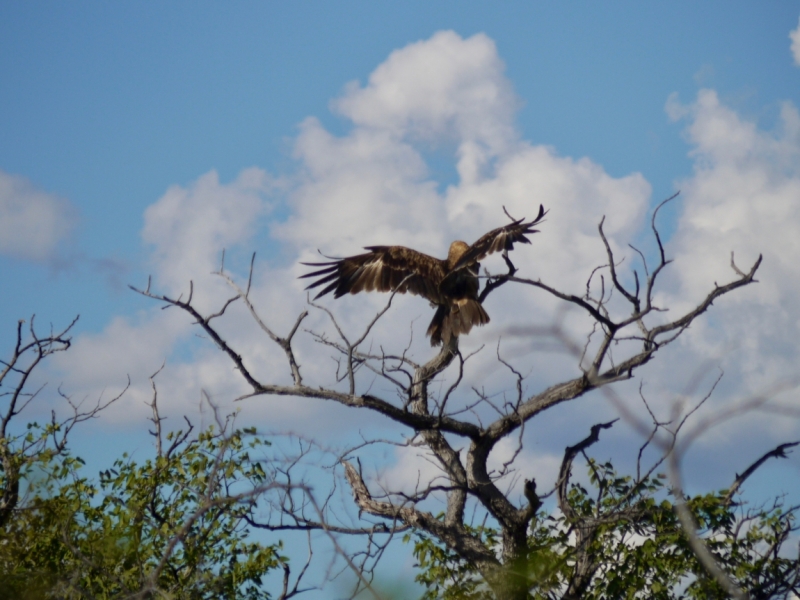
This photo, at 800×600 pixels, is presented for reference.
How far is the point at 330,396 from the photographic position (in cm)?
498

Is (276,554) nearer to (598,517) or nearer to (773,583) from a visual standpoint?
(598,517)

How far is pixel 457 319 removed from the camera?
6441 mm

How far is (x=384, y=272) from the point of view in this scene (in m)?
7.18

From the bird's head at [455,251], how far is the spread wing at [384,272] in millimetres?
83

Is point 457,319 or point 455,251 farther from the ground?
point 455,251

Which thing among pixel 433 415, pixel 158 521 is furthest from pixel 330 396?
pixel 158 521

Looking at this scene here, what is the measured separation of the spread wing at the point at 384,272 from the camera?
701cm

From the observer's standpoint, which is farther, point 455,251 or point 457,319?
point 455,251

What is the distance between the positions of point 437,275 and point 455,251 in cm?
43

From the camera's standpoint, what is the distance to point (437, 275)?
6.96m

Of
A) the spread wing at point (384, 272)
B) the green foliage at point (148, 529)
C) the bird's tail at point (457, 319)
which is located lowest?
the green foliage at point (148, 529)

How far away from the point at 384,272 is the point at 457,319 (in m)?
1.02

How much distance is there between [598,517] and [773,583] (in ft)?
3.73

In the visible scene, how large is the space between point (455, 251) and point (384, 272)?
658 mm
